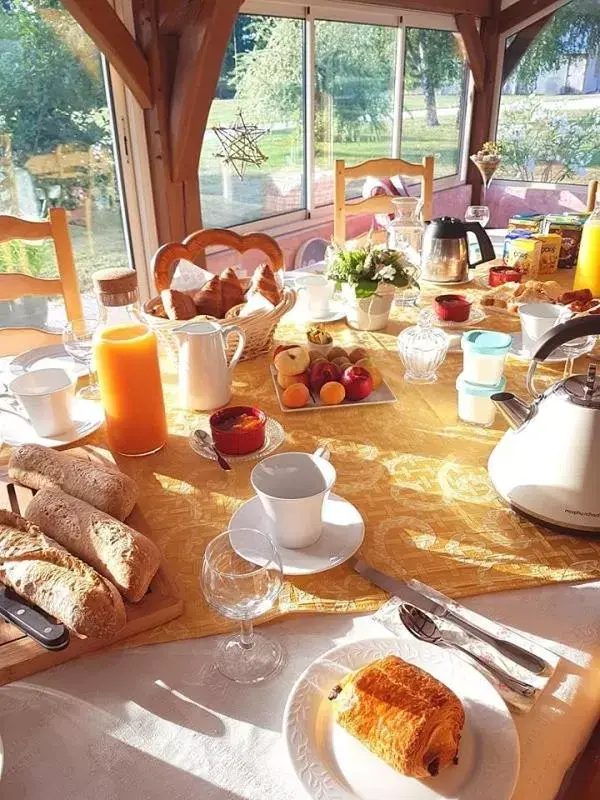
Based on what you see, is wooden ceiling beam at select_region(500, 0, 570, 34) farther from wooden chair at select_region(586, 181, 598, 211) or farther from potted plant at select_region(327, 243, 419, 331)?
potted plant at select_region(327, 243, 419, 331)

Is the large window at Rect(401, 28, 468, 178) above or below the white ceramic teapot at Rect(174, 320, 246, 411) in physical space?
above

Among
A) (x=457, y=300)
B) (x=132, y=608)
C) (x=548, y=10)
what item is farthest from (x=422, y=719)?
(x=548, y=10)

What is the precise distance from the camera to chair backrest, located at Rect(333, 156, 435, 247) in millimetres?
2066

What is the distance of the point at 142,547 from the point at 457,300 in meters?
0.97

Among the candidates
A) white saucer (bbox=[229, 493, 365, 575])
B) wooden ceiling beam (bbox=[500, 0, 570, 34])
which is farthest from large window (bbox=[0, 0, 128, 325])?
wooden ceiling beam (bbox=[500, 0, 570, 34])

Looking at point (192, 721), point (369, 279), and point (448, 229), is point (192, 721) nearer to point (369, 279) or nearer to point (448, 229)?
point (369, 279)

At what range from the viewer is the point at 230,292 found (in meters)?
1.24

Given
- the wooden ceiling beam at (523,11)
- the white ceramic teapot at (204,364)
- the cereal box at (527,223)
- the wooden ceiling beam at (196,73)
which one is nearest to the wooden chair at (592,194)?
the cereal box at (527,223)

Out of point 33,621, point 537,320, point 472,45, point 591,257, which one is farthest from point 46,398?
point 472,45

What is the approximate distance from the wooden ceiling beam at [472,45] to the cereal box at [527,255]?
10.8ft

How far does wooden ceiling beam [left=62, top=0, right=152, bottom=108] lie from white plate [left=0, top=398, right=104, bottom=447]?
A: 5.41ft

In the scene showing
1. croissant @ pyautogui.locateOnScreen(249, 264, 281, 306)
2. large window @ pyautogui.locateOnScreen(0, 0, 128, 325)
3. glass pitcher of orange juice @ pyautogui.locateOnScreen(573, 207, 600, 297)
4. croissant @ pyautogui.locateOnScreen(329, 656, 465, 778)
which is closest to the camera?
croissant @ pyautogui.locateOnScreen(329, 656, 465, 778)

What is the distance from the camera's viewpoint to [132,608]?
0.59 metres

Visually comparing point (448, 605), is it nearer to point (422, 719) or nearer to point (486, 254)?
point (422, 719)
